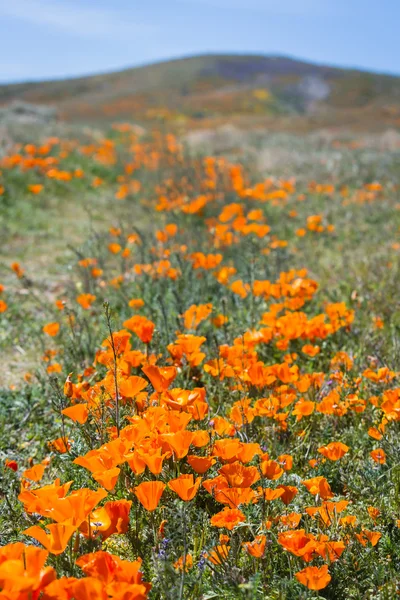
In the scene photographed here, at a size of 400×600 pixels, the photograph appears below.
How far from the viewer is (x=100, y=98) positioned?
2126 inches

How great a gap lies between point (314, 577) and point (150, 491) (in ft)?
1.62

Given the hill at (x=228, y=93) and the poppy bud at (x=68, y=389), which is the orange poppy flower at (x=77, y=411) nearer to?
A: the poppy bud at (x=68, y=389)

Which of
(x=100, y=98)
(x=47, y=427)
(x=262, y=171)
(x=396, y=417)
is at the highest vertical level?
(x=100, y=98)

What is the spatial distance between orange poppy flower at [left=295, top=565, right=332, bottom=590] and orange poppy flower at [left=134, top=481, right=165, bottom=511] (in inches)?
16.8

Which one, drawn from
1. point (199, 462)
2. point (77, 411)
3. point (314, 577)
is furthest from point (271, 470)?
point (77, 411)

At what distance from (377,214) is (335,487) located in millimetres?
5687

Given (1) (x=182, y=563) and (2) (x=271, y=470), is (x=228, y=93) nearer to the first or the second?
(2) (x=271, y=470)

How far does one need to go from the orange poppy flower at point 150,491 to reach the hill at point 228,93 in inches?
1159

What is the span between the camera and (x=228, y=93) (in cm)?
5319

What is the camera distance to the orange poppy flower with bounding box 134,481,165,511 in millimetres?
1527

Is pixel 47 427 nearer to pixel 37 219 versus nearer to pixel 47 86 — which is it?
→ pixel 37 219

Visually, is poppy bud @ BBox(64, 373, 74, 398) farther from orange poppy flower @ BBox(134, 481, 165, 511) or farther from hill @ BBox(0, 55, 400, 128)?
hill @ BBox(0, 55, 400, 128)

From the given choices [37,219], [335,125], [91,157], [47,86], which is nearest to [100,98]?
[47,86]

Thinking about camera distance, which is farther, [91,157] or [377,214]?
[91,157]
